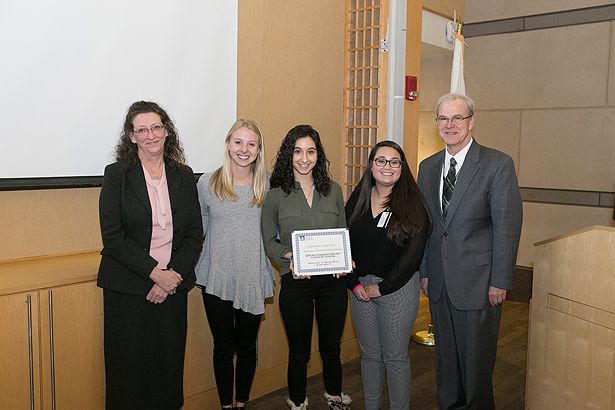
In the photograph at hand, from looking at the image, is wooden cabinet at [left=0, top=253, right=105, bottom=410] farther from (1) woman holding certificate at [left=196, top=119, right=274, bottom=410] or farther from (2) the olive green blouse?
(2) the olive green blouse

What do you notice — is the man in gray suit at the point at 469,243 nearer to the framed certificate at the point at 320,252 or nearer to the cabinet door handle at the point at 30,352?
the framed certificate at the point at 320,252

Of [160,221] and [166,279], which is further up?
[160,221]

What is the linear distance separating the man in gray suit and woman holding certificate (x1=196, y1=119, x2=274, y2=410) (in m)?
0.90

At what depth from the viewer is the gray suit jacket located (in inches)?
114

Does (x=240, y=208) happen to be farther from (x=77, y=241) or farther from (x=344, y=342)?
(x=344, y=342)

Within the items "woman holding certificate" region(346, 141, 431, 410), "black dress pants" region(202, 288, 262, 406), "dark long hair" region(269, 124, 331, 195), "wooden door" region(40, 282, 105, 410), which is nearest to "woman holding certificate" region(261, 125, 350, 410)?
"dark long hair" region(269, 124, 331, 195)

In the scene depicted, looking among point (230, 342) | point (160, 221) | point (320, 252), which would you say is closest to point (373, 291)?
point (320, 252)

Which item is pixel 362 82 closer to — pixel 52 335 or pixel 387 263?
pixel 387 263

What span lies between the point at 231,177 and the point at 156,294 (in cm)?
70

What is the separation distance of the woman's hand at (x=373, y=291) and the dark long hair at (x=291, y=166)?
54 centimetres


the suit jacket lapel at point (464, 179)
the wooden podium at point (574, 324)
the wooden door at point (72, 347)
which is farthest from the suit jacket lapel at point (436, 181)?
the wooden door at point (72, 347)

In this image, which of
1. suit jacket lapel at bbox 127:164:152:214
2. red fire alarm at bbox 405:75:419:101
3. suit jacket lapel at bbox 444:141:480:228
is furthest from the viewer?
red fire alarm at bbox 405:75:419:101

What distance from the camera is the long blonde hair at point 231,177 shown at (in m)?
3.10

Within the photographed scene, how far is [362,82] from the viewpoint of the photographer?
4.65 m
